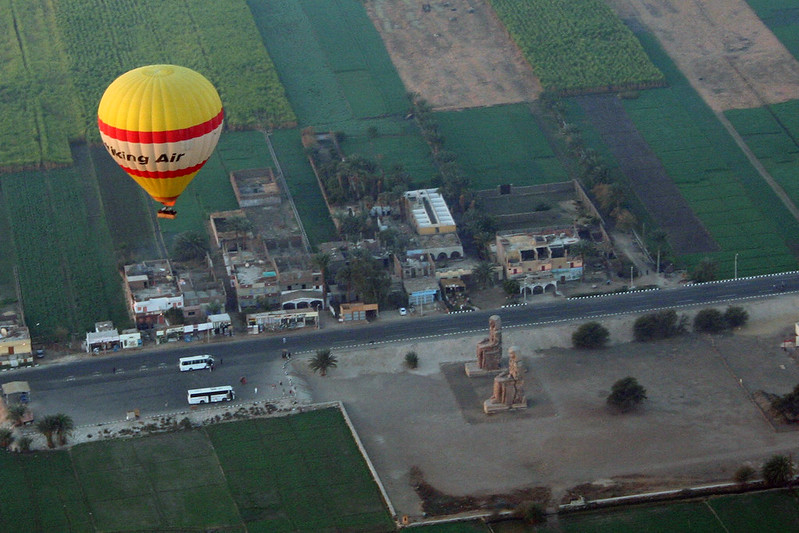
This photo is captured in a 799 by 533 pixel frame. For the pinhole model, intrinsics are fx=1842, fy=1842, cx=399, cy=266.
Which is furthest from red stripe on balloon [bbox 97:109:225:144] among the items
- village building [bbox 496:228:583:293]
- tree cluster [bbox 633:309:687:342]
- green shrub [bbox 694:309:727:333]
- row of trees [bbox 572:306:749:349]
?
green shrub [bbox 694:309:727:333]

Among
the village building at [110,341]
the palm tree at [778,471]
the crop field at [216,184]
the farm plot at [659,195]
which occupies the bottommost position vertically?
the crop field at [216,184]

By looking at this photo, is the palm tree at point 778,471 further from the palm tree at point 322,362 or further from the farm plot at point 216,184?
the farm plot at point 216,184

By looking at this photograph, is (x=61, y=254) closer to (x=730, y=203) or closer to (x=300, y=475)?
(x=300, y=475)

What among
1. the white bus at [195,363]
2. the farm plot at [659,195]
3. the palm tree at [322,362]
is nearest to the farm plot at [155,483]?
the white bus at [195,363]

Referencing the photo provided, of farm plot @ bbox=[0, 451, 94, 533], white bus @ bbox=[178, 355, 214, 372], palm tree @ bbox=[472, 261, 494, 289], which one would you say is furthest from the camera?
palm tree @ bbox=[472, 261, 494, 289]

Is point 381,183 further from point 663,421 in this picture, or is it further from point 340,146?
point 663,421

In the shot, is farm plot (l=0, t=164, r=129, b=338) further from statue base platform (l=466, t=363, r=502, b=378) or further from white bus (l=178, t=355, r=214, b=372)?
statue base platform (l=466, t=363, r=502, b=378)
